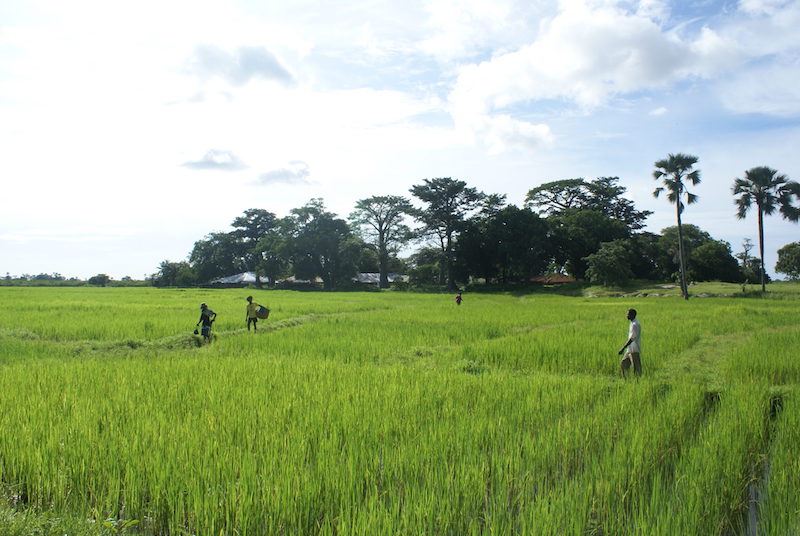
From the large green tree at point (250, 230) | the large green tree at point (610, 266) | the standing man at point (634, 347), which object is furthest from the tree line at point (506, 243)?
the standing man at point (634, 347)

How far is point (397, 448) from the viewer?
3.82 metres

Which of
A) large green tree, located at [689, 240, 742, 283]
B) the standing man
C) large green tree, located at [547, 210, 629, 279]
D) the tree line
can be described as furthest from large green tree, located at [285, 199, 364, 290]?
the standing man

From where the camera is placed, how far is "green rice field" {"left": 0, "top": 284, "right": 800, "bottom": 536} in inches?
114

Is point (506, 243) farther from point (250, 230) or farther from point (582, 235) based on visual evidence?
point (250, 230)

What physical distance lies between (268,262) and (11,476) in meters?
48.8

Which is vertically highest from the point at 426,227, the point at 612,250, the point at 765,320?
the point at 426,227

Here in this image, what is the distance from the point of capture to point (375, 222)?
46781 millimetres

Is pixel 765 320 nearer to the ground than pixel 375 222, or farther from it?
nearer to the ground

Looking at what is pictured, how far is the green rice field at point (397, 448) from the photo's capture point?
9.48ft

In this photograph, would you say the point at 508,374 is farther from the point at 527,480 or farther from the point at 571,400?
the point at 527,480

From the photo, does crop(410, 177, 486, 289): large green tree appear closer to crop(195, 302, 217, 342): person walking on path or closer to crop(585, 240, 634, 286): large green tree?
crop(585, 240, 634, 286): large green tree

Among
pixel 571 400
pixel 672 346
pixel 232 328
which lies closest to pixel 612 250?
pixel 672 346

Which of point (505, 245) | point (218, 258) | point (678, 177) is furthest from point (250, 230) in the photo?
point (678, 177)

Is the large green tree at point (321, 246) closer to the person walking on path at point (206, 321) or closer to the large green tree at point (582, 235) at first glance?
the large green tree at point (582, 235)
